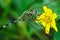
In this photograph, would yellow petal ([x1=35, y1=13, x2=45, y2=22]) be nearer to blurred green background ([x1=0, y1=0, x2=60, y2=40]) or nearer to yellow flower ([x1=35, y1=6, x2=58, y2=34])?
yellow flower ([x1=35, y1=6, x2=58, y2=34])

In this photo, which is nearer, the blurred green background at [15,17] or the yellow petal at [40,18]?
the yellow petal at [40,18]

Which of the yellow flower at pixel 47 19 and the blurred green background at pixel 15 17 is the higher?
the blurred green background at pixel 15 17

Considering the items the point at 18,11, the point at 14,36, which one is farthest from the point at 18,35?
the point at 18,11

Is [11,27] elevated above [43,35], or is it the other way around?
[11,27]

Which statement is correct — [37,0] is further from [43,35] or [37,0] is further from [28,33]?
[43,35]

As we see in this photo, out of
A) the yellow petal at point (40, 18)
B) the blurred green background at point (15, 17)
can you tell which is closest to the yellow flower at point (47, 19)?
the yellow petal at point (40, 18)

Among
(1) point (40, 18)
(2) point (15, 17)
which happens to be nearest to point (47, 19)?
(1) point (40, 18)

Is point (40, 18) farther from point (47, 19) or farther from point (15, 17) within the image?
point (15, 17)

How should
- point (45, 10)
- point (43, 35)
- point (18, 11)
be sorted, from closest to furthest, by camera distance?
point (45, 10)
point (43, 35)
point (18, 11)

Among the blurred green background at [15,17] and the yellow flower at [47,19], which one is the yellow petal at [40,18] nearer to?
the yellow flower at [47,19]

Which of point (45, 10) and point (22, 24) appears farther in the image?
point (22, 24)

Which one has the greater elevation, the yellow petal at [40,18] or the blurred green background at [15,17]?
the blurred green background at [15,17]
